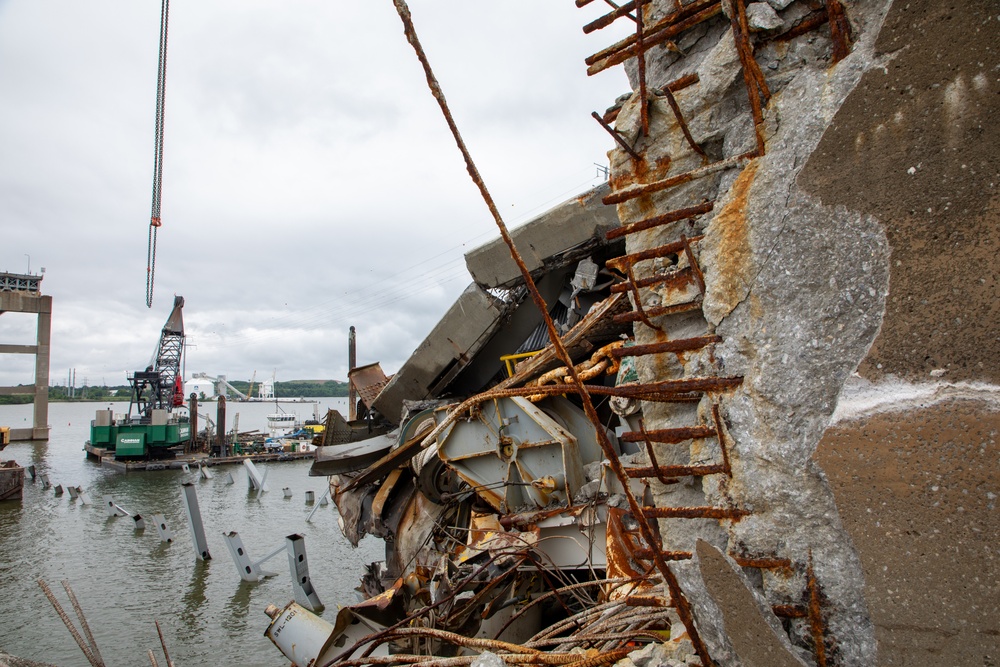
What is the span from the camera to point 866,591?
1.76m

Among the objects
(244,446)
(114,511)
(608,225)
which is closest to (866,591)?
(608,225)

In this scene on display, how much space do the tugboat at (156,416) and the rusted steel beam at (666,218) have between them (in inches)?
1535

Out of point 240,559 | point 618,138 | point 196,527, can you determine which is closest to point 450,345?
point 618,138

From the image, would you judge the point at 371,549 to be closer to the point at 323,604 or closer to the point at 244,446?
the point at 323,604

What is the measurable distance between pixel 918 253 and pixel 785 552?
90 centimetres

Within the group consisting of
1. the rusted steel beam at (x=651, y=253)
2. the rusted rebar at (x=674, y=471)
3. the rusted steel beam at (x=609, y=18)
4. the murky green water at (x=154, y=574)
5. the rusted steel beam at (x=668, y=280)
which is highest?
the rusted steel beam at (x=609, y=18)

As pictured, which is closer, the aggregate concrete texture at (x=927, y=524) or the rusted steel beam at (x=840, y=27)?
the aggregate concrete texture at (x=927, y=524)

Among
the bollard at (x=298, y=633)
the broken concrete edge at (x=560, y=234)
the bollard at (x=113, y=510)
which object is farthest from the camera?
the bollard at (x=113, y=510)

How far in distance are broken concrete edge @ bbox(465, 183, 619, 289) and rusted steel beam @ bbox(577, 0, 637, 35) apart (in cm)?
396

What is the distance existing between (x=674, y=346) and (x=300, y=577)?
10.8m

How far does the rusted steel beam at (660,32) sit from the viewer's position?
2361 millimetres

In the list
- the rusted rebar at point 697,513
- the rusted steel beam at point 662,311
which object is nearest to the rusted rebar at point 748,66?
the rusted steel beam at point 662,311

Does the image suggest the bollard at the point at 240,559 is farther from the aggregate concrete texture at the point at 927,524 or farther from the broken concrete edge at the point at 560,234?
the aggregate concrete texture at the point at 927,524

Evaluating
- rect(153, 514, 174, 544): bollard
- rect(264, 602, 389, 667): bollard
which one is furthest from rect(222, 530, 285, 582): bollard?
rect(264, 602, 389, 667): bollard
